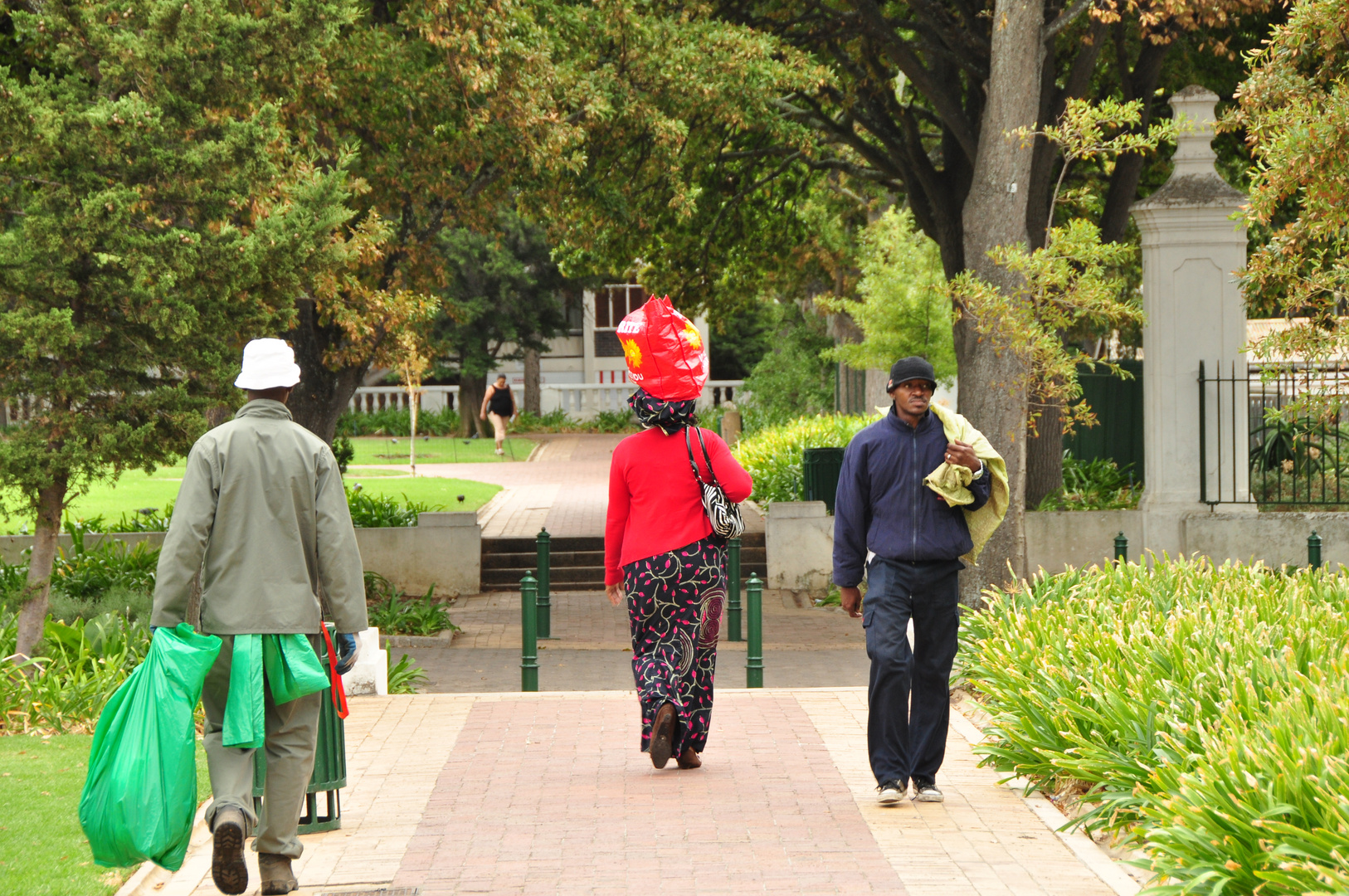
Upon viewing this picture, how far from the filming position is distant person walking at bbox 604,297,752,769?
6.80 m

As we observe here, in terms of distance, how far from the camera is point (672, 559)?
22.4ft

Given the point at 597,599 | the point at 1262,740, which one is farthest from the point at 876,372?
the point at 1262,740

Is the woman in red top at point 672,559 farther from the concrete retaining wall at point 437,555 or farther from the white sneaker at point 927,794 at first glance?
the concrete retaining wall at point 437,555

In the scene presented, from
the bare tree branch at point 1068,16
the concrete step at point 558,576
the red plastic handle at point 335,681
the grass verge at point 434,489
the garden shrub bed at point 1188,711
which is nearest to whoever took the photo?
the garden shrub bed at point 1188,711

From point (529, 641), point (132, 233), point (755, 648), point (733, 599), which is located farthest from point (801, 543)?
point (132, 233)

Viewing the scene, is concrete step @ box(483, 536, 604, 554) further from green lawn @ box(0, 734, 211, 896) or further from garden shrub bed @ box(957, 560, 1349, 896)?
green lawn @ box(0, 734, 211, 896)

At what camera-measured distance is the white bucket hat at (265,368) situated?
204 inches

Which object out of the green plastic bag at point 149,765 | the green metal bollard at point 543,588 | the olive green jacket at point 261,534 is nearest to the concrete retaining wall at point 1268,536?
the green metal bollard at point 543,588

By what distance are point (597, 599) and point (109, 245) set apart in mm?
8379

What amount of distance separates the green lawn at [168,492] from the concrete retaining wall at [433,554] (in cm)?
410

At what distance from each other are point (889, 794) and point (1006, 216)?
6.88 metres

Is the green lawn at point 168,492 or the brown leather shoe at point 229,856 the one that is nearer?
the brown leather shoe at point 229,856

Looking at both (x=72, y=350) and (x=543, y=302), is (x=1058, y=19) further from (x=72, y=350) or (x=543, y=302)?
(x=543, y=302)

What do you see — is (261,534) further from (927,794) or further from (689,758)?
(927,794)
